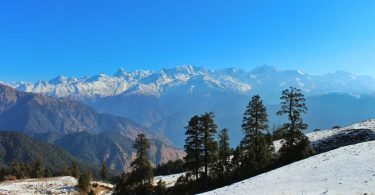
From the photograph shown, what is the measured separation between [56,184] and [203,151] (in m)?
45.3

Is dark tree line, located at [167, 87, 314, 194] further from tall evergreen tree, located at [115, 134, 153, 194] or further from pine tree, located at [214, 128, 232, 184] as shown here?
tall evergreen tree, located at [115, 134, 153, 194]

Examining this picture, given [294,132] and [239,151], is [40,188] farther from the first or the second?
[294,132]

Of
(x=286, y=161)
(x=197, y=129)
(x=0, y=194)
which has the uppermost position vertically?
(x=197, y=129)

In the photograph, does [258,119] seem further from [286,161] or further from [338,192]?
[338,192]

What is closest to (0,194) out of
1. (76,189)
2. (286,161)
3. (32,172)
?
(76,189)

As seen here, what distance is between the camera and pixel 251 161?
167 feet

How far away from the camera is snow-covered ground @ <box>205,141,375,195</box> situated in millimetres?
26889

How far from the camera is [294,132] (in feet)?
170

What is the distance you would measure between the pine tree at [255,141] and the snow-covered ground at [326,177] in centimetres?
1074

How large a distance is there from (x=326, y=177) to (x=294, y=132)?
67.8 ft

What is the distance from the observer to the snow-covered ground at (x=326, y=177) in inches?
1059

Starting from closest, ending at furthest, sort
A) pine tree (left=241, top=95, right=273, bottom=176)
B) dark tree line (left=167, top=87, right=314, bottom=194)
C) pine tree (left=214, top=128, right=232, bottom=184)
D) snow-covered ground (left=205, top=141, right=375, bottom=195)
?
snow-covered ground (left=205, top=141, right=375, bottom=195) → dark tree line (left=167, top=87, right=314, bottom=194) → pine tree (left=241, top=95, right=273, bottom=176) → pine tree (left=214, top=128, right=232, bottom=184)

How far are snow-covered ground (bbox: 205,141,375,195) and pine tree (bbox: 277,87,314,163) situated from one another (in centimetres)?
838

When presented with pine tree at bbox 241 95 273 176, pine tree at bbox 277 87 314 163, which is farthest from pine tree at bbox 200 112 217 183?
pine tree at bbox 277 87 314 163
